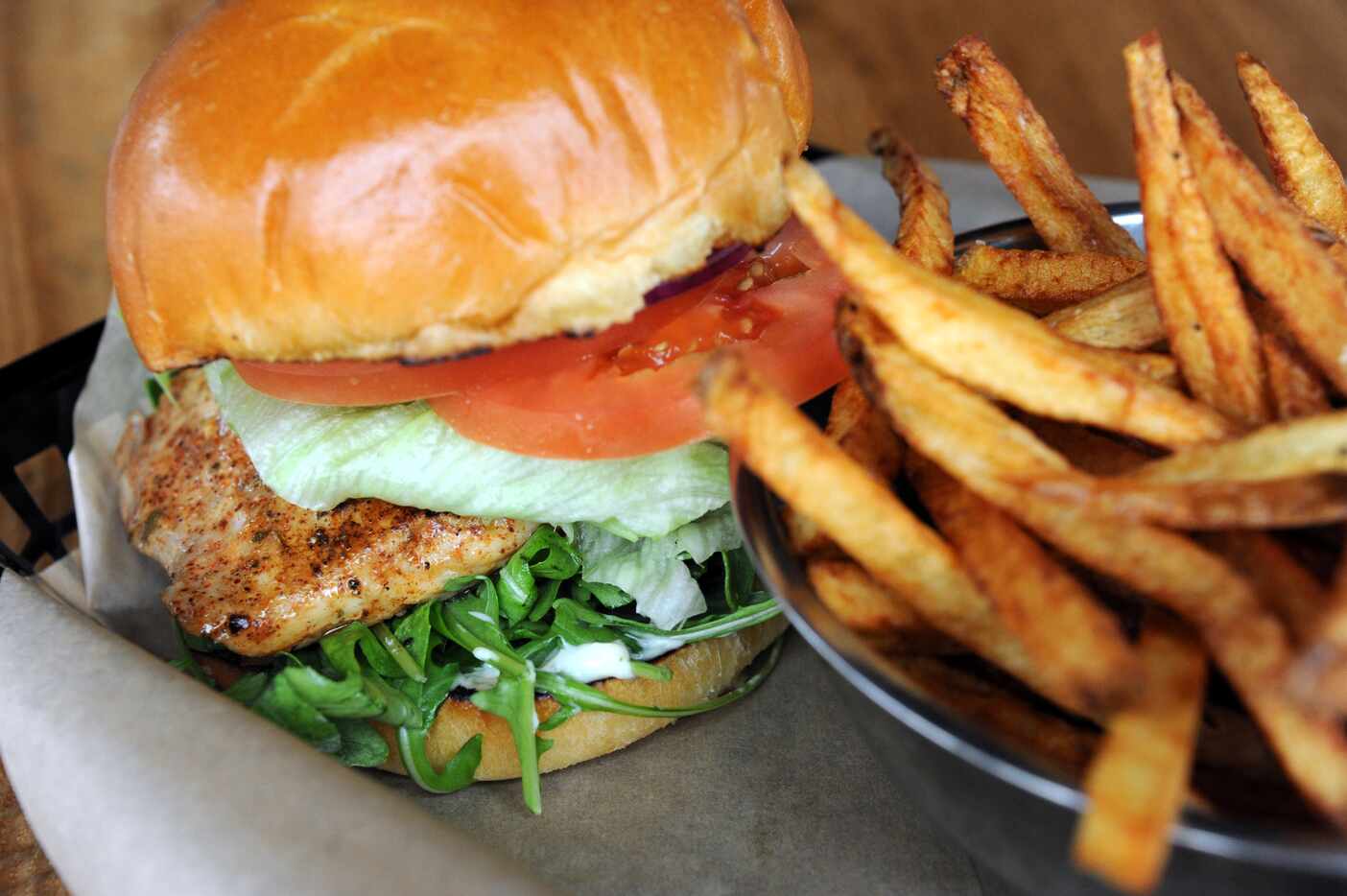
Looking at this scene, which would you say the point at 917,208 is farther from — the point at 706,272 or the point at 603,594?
the point at 603,594

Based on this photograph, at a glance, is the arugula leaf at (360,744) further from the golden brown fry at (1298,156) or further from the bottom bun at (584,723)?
the golden brown fry at (1298,156)

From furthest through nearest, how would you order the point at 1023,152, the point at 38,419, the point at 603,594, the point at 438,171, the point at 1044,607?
1. the point at 38,419
2. the point at 603,594
3. the point at 1023,152
4. the point at 438,171
5. the point at 1044,607

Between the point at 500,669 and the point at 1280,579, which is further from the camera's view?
the point at 500,669

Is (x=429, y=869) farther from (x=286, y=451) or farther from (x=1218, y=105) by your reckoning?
(x=1218, y=105)

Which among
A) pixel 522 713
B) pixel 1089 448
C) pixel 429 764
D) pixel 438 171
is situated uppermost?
pixel 438 171

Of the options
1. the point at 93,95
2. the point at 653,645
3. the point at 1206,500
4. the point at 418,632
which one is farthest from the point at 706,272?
the point at 93,95

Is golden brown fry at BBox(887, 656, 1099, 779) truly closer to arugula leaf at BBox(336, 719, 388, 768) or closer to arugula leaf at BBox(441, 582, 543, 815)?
arugula leaf at BBox(441, 582, 543, 815)

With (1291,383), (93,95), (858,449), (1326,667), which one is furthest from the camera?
(93,95)
